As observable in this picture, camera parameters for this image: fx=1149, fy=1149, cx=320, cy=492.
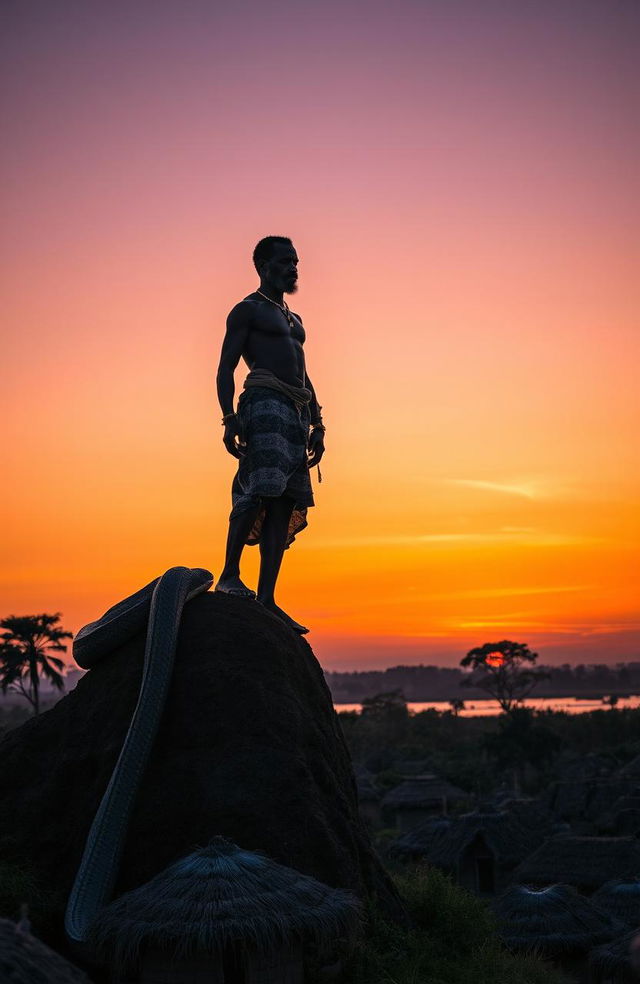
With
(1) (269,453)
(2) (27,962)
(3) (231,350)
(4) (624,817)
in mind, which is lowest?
(4) (624,817)

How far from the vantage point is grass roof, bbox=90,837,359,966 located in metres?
6.40

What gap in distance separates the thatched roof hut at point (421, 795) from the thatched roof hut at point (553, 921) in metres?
19.0

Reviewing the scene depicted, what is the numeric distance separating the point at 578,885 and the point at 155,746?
2368 centimetres

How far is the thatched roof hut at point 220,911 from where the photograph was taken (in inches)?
252

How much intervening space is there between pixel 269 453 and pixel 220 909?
168 inches

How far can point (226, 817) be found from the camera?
25.1 ft

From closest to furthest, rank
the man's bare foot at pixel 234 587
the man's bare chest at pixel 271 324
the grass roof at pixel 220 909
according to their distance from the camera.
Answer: the grass roof at pixel 220 909
the man's bare foot at pixel 234 587
the man's bare chest at pixel 271 324

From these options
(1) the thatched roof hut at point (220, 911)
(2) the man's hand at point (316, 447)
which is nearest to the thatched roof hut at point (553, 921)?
(2) the man's hand at point (316, 447)

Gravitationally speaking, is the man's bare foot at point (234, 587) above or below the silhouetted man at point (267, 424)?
below

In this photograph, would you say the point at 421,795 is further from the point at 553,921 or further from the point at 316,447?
the point at 316,447

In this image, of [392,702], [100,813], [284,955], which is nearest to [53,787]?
[100,813]

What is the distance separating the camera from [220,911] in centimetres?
644

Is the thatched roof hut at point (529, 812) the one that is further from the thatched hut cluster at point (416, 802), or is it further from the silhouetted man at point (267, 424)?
the silhouetted man at point (267, 424)

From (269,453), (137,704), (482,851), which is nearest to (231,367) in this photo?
(269,453)
